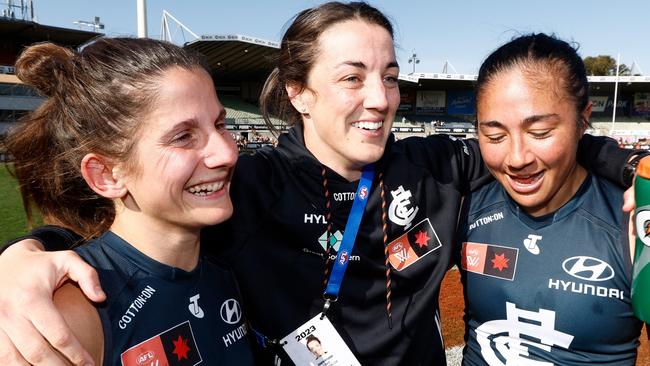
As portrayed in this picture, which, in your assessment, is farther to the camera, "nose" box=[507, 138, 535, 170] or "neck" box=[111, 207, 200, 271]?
"nose" box=[507, 138, 535, 170]

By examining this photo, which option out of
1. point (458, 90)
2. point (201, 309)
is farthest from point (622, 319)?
point (458, 90)

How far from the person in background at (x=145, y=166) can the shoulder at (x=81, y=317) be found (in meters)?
0.06

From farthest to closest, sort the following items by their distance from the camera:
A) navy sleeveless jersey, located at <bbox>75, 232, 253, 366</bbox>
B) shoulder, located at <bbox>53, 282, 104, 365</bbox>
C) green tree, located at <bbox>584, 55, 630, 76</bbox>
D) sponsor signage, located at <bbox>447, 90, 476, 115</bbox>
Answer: green tree, located at <bbox>584, 55, 630, 76</bbox> → sponsor signage, located at <bbox>447, 90, 476, 115</bbox> → navy sleeveless jersey, located at <bbox>75, 232, 253, 366</bbox> → shoulder, located at <bbox>53, 282, 104, 365</bbox>

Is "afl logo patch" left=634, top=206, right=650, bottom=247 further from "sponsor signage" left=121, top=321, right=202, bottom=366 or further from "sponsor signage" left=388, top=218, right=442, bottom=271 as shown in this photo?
"sponsor signage" left=121, top=321, right=202, bottom=366

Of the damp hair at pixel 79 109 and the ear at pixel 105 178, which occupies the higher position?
the damp hair at pixel 79 109

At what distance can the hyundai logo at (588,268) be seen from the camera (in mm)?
1863

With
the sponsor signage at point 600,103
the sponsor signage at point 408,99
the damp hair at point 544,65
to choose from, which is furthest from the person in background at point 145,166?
the sponsor signage at point 600,103

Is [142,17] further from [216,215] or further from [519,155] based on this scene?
[519,155]

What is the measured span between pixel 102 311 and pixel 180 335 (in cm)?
27

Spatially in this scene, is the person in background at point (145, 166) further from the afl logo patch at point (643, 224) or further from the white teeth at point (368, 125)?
the afl logo patch at point (643, 224)

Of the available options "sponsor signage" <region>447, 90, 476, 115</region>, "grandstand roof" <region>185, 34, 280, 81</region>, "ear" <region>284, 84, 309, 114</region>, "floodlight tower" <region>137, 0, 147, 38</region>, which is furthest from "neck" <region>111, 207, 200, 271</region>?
"sponsor signage" <region>447, 90, 476, 115</region>

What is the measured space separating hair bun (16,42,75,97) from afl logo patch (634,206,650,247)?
Result: 1918mm

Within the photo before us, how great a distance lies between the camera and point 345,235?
1.99 metres

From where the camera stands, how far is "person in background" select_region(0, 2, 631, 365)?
6.48 feet
